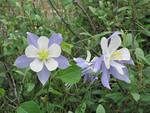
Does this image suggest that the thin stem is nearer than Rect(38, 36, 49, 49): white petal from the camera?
No

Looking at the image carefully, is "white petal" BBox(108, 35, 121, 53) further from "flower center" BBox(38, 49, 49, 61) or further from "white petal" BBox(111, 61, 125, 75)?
"flower center" BBox(38, 49, 49, 61)

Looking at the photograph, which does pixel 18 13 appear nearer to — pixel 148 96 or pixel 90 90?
pixel 90 90

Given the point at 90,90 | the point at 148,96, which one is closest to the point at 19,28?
the point at 90,90

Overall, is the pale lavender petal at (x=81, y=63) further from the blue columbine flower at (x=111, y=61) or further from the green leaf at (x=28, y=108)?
the green leaf at (x=28, y=108)

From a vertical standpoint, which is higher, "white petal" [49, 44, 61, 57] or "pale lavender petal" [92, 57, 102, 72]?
"white petal" [49, 44, 61, 57]

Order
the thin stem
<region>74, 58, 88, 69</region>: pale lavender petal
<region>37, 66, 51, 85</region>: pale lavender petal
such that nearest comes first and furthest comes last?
<region>37, 66, 51, 85</region>: pale lavender petal, <region>74, 58, 88, 69</region>: pale lavender petal, the thin stem

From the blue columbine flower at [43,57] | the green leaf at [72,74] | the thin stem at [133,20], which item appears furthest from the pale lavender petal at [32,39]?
the thin stem at [133,20]

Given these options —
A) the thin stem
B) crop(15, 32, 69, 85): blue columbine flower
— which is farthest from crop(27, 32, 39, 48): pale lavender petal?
the thin stem
